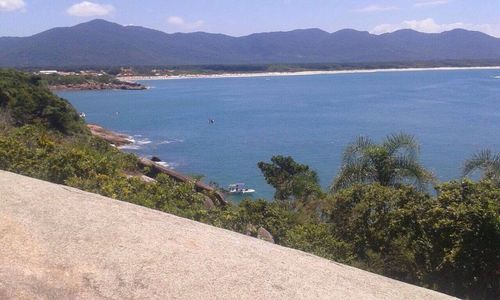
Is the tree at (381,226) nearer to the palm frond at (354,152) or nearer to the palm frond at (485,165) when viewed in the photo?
the palm frond at (354,152)

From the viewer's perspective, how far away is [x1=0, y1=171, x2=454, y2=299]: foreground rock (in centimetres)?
529

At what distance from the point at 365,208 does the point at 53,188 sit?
6.24 meters

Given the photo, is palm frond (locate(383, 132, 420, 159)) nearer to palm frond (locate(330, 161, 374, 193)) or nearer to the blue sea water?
palm frond (locate(330, 161, 374, 193))

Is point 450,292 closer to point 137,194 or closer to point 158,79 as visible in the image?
point 137,194

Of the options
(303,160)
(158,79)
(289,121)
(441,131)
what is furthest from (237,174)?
(158,79)

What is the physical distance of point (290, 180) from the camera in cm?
2419

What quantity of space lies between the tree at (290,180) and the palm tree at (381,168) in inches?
197

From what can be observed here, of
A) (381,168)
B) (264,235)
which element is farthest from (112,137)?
(264,235)

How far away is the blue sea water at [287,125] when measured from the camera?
4253cm

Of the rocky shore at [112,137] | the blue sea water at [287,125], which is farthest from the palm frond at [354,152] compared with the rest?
the rocky shore at [112,137]

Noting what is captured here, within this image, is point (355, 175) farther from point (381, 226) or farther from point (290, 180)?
point (290, 180)

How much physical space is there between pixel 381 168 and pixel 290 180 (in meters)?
9.58

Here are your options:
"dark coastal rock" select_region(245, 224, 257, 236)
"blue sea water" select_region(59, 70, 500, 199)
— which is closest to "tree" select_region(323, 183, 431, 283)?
"dark coastal rock" select_region(245, 224, 257, 236)

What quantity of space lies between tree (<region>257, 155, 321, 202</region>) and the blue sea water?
634cm
